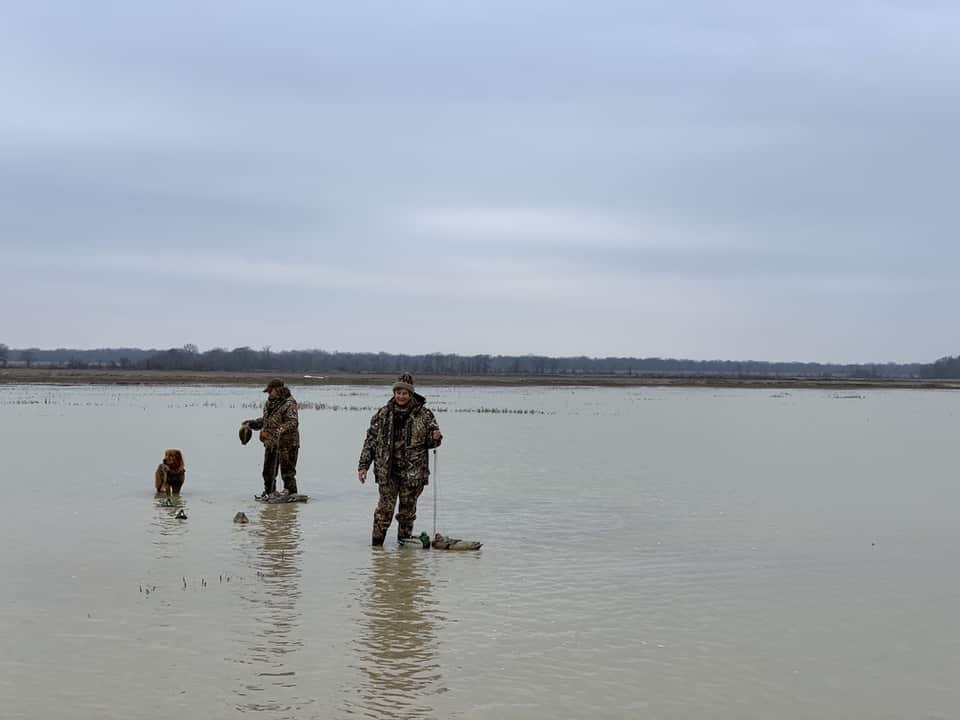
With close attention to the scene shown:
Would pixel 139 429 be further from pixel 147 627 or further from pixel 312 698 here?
pixel 312 698

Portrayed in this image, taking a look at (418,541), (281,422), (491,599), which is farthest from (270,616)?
(281,422)

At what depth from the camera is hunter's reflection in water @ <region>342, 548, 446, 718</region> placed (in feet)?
22.2

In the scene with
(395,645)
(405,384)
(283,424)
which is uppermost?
(405,384)

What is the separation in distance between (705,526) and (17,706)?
999cm

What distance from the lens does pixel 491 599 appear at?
981cm

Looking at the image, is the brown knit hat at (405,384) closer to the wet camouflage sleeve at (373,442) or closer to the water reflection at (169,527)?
the wet camouflage sleeve at (373,442)

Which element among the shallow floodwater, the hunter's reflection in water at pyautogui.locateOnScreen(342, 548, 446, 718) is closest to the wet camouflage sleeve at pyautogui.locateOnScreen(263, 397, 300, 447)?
the shallow floodwater

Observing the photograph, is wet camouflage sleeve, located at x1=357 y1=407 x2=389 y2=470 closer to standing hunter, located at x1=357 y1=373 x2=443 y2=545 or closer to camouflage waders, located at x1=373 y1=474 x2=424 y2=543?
standing hunter, located at x1=357 y1=373 x2=443 y2=545

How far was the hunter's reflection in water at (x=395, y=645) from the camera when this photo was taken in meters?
6.78

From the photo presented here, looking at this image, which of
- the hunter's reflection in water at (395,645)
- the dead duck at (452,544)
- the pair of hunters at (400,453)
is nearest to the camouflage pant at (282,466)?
the pair of hunters at (400,453)

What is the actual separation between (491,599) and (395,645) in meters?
1.84

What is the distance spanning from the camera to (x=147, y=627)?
333 inches

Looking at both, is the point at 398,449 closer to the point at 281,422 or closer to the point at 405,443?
the point at 405,443

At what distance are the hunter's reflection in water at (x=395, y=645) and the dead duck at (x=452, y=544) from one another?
76 centimetres
